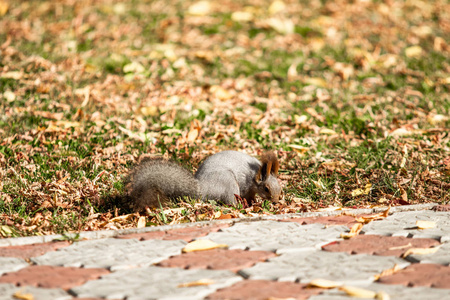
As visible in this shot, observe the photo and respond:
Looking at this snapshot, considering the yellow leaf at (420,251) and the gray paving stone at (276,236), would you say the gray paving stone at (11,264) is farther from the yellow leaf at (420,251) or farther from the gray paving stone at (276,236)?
the yellow leaf at (420,251)

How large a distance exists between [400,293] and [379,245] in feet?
2.13

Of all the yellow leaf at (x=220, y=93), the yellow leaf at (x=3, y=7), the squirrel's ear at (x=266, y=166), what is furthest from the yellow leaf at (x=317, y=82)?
the yellow leaf at (x=3, y=7)

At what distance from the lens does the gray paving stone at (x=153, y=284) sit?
254cm

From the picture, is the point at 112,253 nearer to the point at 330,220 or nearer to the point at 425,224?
the point at 330,220

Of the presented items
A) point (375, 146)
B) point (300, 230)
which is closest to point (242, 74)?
point (375, 146)

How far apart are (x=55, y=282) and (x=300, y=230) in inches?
59.3

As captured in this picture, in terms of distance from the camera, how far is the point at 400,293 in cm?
257

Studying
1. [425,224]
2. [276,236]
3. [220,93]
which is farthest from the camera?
[220,93]

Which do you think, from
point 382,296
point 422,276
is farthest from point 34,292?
point 422,276

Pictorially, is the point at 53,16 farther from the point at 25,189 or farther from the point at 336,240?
the point at 336,240

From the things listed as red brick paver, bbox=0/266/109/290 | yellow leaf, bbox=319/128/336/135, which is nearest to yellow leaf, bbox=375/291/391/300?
red brick paver, bbox=0/266/109/290

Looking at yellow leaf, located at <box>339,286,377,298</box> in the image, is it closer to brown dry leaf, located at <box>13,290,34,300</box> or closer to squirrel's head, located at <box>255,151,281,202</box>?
brown dry leaf, located at <box>13,290,34,300</box>

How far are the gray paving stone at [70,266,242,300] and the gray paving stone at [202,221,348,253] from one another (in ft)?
1.50

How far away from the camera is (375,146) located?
18.0ft
